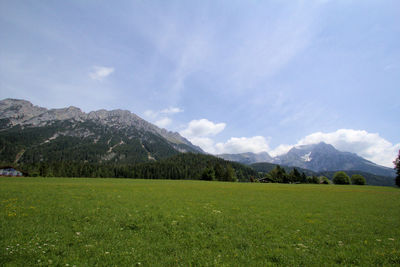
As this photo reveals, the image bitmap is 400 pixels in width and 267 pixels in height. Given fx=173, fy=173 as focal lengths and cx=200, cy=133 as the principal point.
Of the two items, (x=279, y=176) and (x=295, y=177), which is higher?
(x=279, y=176)

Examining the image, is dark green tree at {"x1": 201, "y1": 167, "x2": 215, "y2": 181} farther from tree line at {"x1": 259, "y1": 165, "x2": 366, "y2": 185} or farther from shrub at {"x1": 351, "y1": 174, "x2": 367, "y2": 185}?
shrub at {"x1": 351, "y1": 174, "x2": 367, "y2": 185}

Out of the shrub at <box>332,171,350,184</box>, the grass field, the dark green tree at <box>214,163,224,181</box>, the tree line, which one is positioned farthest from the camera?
the dark green tree at <box>214,163,224,181</box>

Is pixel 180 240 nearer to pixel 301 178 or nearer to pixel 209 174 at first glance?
pixel 209 174

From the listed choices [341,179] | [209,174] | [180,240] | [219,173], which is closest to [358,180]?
[341,179]

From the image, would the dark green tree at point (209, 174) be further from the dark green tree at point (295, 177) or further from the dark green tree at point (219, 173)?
the dark green tree at point (295, 177)

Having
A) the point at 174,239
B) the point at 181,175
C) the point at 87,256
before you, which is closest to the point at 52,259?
the point at 87,256

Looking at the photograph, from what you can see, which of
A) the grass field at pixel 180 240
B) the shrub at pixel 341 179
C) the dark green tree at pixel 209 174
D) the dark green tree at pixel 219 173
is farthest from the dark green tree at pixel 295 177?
the grass field at pixel 180 240

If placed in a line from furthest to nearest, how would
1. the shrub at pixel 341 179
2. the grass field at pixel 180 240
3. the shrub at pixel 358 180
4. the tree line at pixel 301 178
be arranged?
the tree line at pixel 301 178 < the shrub at pixel 341 179 < the shrub at pixel 358 180 < the grass field at pixel 180 240

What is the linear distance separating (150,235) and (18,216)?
10.4m

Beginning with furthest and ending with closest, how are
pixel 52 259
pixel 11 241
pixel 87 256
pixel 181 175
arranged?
pixel 181 175 → pixel 11 241 → pixel 87 256 → pixel 52 259

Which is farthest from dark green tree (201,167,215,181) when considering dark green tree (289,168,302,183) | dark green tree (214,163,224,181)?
dark green tree (289,168,302,183)

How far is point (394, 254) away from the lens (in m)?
8.70

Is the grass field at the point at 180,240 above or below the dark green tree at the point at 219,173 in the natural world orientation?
below

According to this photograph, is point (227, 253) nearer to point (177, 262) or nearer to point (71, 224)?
point (177, 262)
